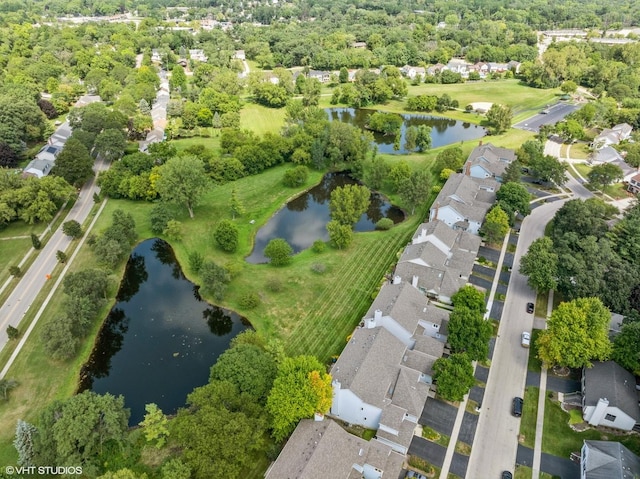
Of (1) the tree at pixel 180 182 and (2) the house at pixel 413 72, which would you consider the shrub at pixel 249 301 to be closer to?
(1) the tree at pixel 180 182

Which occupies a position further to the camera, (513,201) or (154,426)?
(513,201)

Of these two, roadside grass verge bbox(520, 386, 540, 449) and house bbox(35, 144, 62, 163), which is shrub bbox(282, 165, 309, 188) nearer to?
house bbox(35, 144, 62, 163)

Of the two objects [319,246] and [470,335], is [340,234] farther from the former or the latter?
[470,335]

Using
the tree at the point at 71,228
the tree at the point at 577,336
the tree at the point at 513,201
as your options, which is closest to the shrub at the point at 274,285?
the tree at the point at 577,336

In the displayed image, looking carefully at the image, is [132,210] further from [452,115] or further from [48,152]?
[452,115]


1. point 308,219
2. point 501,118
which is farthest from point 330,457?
point 501,118
